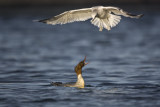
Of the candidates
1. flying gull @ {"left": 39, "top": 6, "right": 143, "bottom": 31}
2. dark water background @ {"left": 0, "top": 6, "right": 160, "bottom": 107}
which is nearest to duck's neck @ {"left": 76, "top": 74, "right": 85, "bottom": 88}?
dark water background @ {"left": 0, "top": 6, "right": 160, "bottom": 107}

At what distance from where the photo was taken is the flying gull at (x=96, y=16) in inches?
484

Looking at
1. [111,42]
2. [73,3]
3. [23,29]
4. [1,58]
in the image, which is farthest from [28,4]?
[1,58]

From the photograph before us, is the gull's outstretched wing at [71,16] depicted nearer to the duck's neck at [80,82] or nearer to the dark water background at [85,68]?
the dark water background at [85,68]

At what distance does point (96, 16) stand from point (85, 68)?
13.3 feet

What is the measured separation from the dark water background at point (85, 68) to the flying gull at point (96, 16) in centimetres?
167

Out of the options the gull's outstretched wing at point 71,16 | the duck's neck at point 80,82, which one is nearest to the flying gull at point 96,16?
the gull's outstretched wing at point 71,16

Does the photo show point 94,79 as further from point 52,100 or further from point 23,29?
point 23,29

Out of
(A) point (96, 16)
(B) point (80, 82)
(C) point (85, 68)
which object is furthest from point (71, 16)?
(C) point (85, 68)

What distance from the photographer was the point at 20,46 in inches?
890

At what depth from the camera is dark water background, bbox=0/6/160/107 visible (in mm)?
10531

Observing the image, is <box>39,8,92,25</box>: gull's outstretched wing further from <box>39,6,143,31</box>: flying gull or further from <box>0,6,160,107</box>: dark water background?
<box>0,6,160,107</box>: dark water background

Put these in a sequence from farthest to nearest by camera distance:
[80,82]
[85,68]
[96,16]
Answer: [85,68]
[96,16]
[80,82]

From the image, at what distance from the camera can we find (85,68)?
16.3m

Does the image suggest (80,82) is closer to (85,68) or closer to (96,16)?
(96,16)
